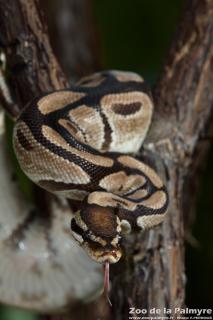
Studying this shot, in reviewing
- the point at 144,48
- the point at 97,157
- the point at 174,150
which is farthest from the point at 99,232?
the point at 144,48

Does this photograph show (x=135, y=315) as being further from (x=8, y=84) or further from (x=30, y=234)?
(x=8, y=84)

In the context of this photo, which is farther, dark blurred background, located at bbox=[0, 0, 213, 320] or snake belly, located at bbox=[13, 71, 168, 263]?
dark blurred background, located at bbox=[0, 0, 213, 320]

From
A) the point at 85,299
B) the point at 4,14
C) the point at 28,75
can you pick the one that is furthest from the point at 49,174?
the point at 85,299

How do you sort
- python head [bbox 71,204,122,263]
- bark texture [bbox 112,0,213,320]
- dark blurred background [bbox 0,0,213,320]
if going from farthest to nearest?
dark blurred background [bbox 0,0,213,320], bark texture [bbox 112,0,213,320], python head [bbox 71,204,122,263]

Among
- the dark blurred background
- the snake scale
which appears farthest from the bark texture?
the dark blurred background

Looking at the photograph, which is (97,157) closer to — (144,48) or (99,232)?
(99,232)

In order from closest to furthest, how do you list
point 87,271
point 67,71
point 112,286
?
point 112,286, point 87,271, point 67,71

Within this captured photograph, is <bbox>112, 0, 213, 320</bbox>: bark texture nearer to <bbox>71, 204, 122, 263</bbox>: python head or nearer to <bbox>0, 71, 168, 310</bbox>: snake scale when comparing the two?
<bbox>0, 71, 168, 310</bbox>: snake scale
